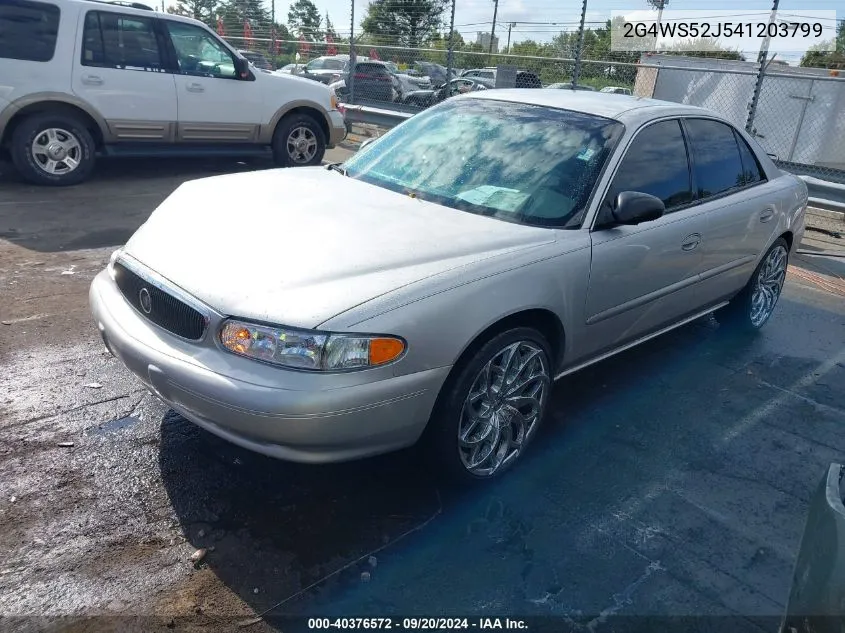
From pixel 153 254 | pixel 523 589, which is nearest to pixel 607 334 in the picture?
pixel 523 589

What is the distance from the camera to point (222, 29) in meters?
22.7

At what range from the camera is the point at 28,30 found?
7.18 metres

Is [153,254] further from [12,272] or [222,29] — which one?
[222,29]

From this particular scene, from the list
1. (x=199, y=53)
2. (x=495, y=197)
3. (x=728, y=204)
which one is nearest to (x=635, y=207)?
(x=495, y=197)

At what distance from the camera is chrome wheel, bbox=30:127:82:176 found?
291 inches

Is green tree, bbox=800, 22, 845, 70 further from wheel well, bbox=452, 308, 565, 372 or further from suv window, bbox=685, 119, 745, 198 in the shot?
wheel well, bbox=452, 308, 565, 372

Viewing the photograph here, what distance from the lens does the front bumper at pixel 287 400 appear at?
2477mm

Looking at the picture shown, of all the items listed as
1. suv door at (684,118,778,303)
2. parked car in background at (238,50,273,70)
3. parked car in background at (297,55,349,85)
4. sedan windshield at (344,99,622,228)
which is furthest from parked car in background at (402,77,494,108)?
sedan windshield at (344,99,622,228)

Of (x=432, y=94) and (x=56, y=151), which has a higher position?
(x=432, y=94)

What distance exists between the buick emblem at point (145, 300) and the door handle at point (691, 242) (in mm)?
2833

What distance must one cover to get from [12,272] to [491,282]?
4022 mm

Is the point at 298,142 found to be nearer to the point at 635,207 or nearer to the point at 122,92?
the point at 122,92

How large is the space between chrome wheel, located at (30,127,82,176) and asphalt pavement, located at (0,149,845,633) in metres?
3.80

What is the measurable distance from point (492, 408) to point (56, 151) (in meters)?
6.46
